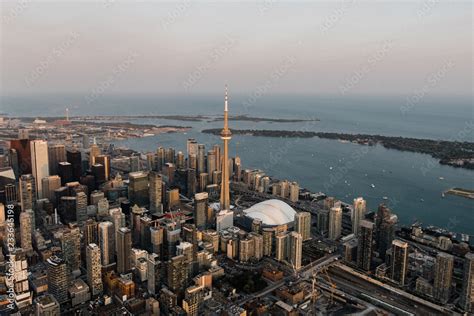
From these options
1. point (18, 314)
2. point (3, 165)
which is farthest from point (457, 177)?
point (3, 165)

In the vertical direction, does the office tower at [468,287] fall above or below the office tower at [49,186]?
below

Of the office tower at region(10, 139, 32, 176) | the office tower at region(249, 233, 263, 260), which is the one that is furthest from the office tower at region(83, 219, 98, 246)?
the office tower at region(10, 139, 32, 176)

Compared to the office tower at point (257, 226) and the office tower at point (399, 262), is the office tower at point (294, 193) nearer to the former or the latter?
the office tower at point (257, 226)

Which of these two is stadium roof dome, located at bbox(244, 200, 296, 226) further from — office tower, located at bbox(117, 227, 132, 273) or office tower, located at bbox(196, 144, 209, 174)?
office tower, located at bbox(196, 144, 209, 174)

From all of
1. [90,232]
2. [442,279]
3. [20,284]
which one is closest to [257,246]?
[442,279]

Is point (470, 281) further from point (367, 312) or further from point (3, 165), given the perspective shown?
point (3, 165)

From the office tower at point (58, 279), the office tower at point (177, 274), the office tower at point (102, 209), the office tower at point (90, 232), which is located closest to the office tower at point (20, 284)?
the office tower at point (58, 279)
